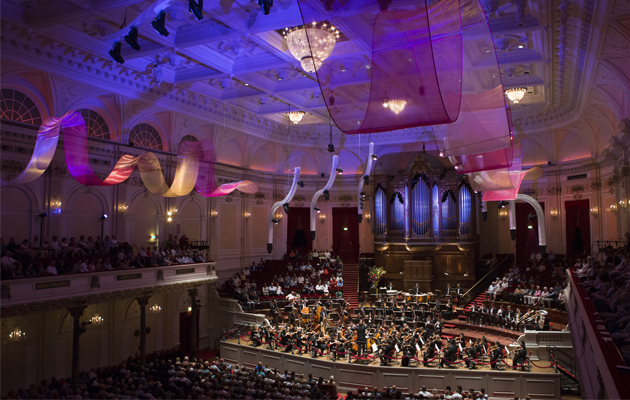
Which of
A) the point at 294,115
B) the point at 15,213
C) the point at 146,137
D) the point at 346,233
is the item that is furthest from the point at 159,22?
the point at 346,233

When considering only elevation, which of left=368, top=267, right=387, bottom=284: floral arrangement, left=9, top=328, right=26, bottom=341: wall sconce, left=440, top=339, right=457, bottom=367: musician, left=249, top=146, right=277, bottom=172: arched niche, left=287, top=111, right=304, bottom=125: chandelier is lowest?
left=440, top=339, right=457, bottom=367: musician

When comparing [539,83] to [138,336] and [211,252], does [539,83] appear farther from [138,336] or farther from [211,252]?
[138,336]

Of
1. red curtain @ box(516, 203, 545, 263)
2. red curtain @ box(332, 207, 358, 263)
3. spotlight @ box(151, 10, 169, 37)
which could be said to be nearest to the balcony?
spotlight @ box(151, 10, 169, 37)

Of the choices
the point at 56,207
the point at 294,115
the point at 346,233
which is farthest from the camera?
the point at 346,233

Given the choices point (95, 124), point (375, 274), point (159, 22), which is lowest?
point (375, 274)

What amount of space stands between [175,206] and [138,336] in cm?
543

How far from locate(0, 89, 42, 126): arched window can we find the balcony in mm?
5156

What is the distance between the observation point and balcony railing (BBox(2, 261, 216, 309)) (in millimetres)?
11672

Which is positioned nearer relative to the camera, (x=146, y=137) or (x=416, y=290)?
(x=146, y=137)

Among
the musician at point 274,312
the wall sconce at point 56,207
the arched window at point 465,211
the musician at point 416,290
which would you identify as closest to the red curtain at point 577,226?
the arched window at point 465,211

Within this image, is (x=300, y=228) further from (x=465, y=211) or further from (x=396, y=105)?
(x=396, y=105)

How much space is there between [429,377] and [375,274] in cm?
861

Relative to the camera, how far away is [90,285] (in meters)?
13.6

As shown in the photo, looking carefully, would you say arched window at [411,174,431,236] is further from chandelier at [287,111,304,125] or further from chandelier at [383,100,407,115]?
chandelier at [383,100,407,115]
